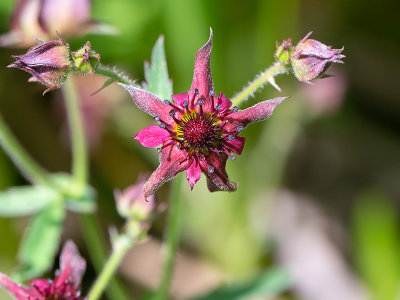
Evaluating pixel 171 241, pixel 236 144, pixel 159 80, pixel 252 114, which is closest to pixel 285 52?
pixel 252 114

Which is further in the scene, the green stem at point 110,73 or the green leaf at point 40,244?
the green leaf at point 40,244

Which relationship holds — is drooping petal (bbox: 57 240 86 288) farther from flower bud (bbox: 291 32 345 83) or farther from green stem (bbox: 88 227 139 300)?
flower bud (bbox: 291 32 345 83)

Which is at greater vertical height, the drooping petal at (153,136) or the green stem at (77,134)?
the green stem at (77,134)

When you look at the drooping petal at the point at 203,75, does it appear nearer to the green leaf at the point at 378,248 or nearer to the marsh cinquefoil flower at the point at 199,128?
the marsh cinquefoil flower at the point at 199,128

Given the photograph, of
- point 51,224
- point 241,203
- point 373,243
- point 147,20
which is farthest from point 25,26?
point 373,243

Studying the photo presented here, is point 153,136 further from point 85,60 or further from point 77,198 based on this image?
point 77,198

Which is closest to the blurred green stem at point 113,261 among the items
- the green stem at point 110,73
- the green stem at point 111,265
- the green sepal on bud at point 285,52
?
the green stem at point 111,265
